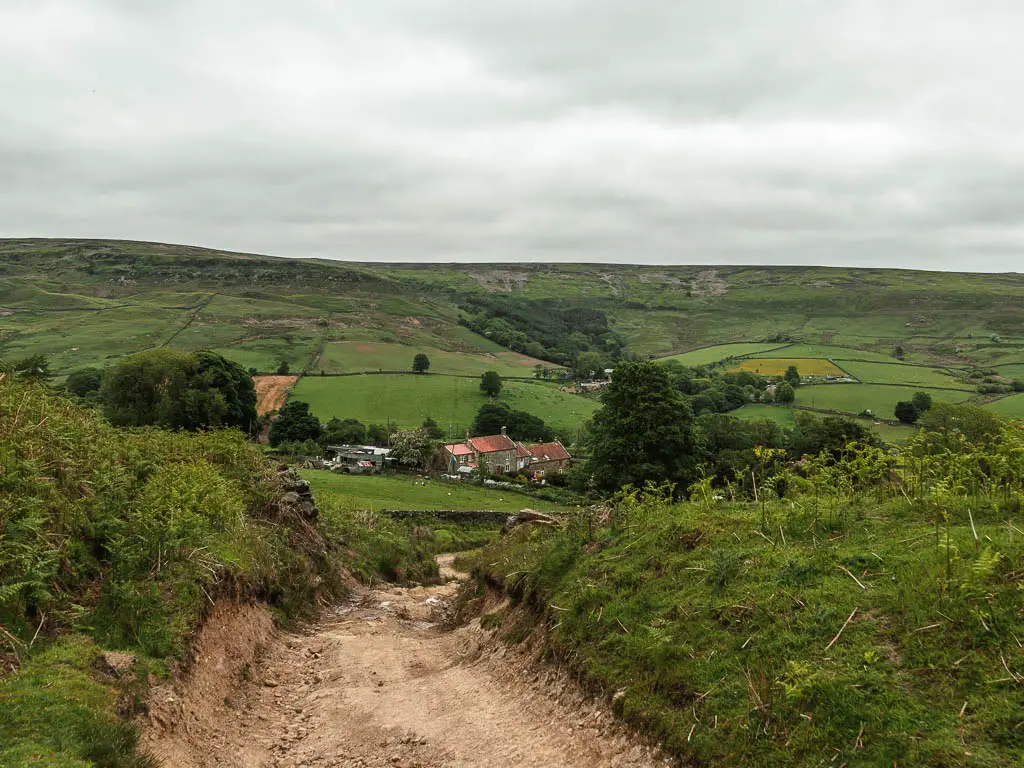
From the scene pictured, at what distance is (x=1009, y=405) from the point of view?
85.5 metres

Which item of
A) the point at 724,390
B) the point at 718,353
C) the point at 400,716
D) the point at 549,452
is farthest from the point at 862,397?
the point at 400,716

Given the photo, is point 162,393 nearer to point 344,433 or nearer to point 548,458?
point 344,433

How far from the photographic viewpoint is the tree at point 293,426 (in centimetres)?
8181

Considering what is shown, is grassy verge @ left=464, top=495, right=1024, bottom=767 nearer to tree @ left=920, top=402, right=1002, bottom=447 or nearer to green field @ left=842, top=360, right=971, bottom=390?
tree @ left=920, top=402, right=1002, bottom=447

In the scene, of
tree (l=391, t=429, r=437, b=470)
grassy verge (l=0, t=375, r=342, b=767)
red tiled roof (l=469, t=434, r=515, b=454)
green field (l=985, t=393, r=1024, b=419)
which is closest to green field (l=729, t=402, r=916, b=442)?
green field (l=985, t=393, r=1024, b=419)

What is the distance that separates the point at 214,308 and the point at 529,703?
184 metres

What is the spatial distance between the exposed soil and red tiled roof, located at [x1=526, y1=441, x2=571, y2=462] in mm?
38608

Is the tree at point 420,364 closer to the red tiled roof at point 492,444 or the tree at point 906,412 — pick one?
the red tiled roof at point 492,444

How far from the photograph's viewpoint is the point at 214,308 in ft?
561

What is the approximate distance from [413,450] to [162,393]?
93.2 ft

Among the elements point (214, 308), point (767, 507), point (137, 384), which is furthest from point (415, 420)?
point (214, 308)

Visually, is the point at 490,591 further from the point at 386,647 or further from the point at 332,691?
the point at 332,691

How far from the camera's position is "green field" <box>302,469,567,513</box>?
52.4m

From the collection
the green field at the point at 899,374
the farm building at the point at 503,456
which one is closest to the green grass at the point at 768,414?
the green field at the point at 899,374
